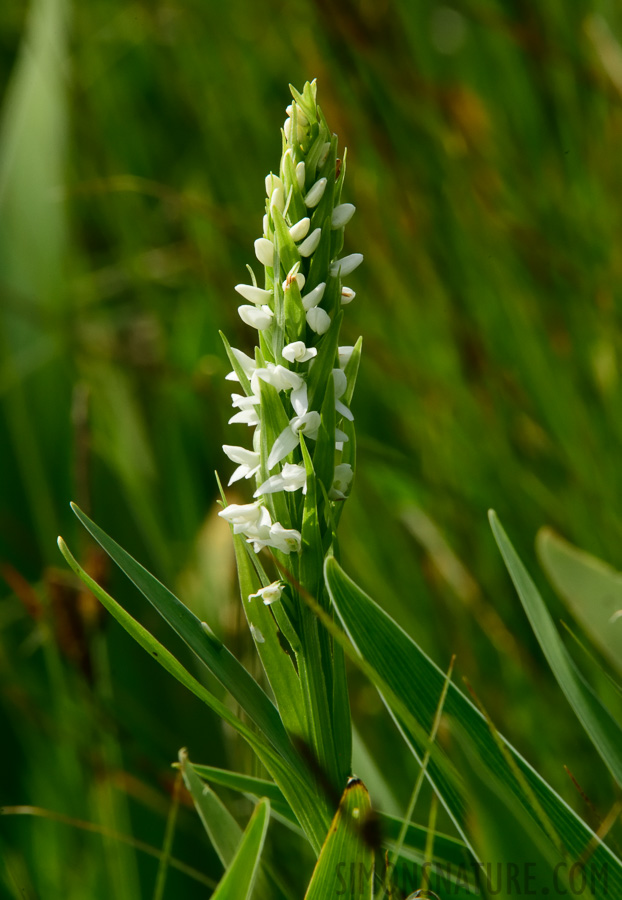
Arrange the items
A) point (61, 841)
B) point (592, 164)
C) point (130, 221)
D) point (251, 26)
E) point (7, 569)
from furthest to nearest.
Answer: point (251, 26) < point (130, 221) < point (592, 164) < point (61, 841) < point (7, 569)

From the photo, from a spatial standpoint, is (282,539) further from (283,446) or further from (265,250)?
(265,250)

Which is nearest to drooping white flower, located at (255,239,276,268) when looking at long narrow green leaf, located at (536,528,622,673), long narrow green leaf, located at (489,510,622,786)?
long narrow green leaf, located at (489,510,622,786)

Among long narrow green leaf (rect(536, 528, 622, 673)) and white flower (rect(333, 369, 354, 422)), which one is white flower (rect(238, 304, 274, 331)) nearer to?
white flower (rect(333, 369, 354, 422))

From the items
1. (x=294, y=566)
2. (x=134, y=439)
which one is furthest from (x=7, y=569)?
(x=134, y=439)

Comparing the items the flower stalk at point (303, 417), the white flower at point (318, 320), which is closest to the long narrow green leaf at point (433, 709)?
the flower stalk at point (303, 417)

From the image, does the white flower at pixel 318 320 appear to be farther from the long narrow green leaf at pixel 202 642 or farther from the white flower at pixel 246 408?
the long narrow green leaf at pixel 202 642

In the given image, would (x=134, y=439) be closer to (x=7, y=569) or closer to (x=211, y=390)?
(x=211, y=390)
